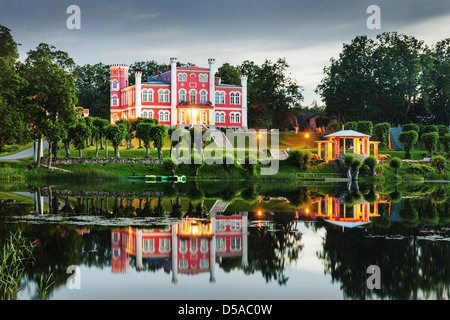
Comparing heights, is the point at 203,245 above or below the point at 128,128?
below

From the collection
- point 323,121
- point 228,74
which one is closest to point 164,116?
point 228,74

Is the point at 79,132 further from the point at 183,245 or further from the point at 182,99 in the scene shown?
the point at 183,245

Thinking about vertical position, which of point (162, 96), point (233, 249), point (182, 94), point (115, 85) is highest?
point (115, 85)

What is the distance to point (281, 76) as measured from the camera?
6962cm

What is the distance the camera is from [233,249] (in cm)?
1335

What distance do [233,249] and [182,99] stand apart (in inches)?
Answer: 2221

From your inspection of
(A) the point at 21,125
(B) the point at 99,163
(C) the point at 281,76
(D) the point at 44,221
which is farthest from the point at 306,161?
(D) the point at 44,221

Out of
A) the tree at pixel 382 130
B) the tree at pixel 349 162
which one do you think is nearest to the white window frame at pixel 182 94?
the tree at pixel 382 130

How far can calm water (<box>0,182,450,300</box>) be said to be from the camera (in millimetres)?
10000

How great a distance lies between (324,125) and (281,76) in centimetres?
787

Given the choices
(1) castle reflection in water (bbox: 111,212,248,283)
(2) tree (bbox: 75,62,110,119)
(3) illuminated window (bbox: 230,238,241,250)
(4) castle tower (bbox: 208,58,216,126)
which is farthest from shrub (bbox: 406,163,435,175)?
(2) tree (bbox: 75,62,110,119)

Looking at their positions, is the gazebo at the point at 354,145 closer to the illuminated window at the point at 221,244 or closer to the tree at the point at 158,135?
the tree at the point at 158,135

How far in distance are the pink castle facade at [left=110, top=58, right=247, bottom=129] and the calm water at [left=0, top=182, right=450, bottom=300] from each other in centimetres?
4466
